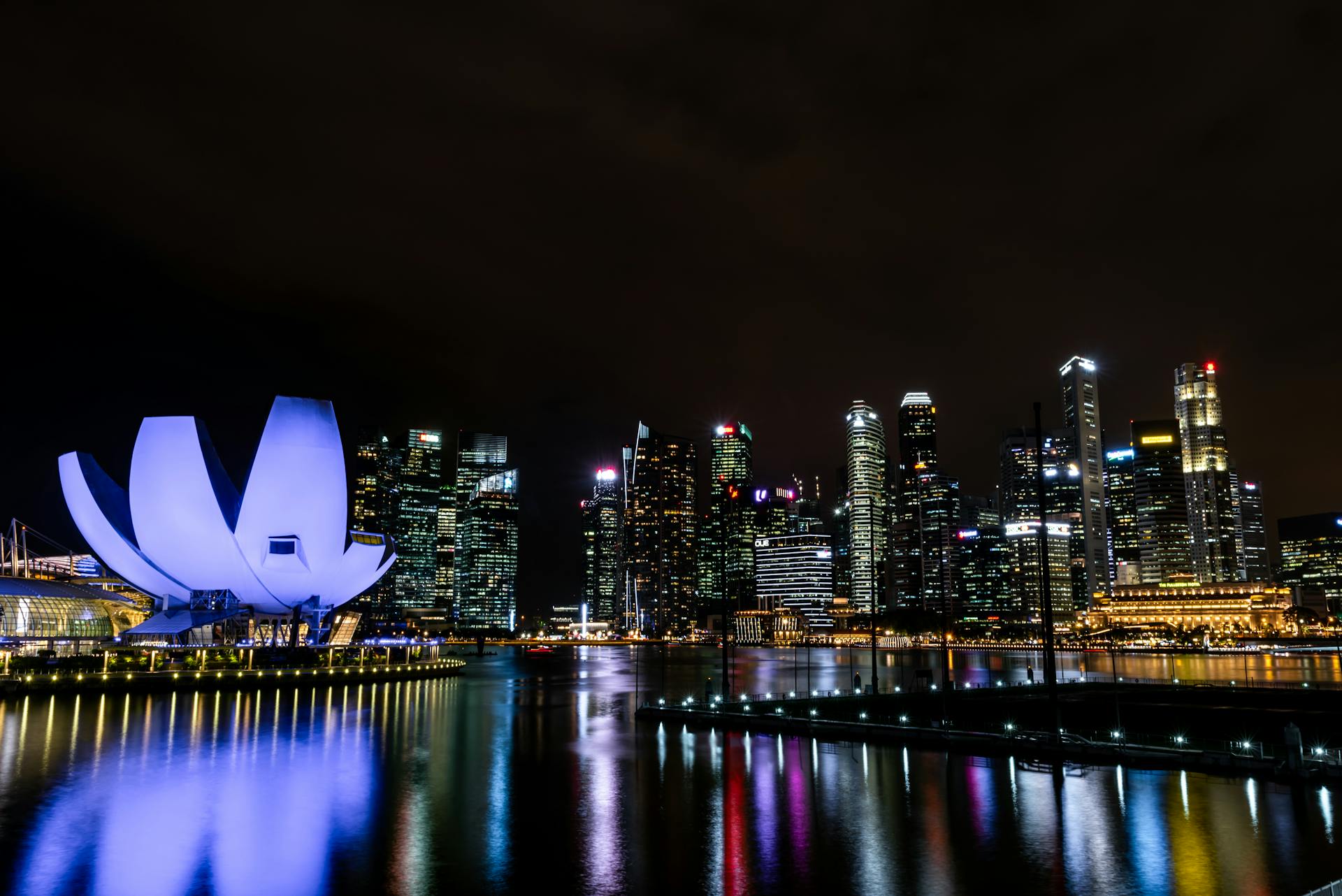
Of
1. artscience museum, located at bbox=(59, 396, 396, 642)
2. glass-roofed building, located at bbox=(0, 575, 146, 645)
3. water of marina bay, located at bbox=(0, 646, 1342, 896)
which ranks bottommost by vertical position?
water of marina bay, located at bbox=(0, 646, 1342, 896)

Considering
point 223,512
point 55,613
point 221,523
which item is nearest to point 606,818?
point 221,523

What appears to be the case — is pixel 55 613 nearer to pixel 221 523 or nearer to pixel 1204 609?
pixel 221 523

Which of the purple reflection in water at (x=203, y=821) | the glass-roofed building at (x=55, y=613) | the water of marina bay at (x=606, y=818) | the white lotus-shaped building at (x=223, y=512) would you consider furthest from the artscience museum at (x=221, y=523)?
the purple reflection in water at (x=203, y=821)

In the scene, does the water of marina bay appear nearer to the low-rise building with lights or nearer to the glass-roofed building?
the glass-roofed building

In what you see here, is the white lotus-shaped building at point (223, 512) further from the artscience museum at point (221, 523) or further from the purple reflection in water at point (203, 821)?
the purple reflection in water at point (203, 821)

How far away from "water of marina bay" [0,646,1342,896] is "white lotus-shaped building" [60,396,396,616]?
2806 centimetres

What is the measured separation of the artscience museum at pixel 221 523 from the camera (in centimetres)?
5456

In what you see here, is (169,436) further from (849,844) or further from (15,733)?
(849,844)

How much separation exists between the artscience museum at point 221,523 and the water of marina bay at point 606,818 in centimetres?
2810

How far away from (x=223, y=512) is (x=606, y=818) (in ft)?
158

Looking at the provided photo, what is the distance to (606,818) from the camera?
15.8m

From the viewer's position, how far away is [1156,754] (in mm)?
20734

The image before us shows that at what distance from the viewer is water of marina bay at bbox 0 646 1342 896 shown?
39.4ft

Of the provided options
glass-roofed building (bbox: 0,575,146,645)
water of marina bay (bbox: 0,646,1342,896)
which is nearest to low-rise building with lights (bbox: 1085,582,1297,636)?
glass-roofed building (bbox: 0,575,146,645)
